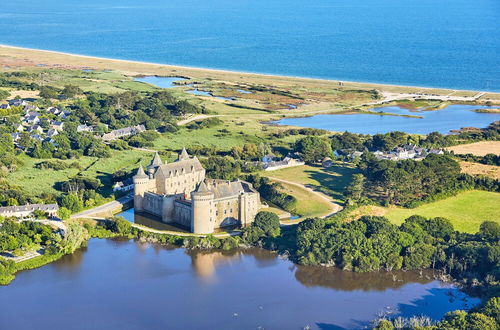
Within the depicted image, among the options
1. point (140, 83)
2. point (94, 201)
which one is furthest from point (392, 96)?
point (94, 201)

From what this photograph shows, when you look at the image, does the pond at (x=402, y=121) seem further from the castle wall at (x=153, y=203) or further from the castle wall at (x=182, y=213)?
the castle wall at (x=182, y=213)

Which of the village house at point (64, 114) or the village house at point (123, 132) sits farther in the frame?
the village house at point (64, 114)

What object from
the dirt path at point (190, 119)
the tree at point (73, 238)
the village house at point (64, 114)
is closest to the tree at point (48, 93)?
the village house at point (64, 114)

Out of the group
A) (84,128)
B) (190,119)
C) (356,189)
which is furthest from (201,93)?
(356,189)

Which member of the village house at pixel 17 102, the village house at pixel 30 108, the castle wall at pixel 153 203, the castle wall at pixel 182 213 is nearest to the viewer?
the castle wall at pixel 182 213

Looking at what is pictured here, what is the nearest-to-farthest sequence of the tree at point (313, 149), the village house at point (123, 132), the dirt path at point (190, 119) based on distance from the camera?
1. the tree at point (313, 149)
2. the village house at point (123, 132)
3. the dirt path at point (190, 119)

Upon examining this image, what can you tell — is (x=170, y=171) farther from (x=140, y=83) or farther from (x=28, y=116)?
(x=140, y=83)
